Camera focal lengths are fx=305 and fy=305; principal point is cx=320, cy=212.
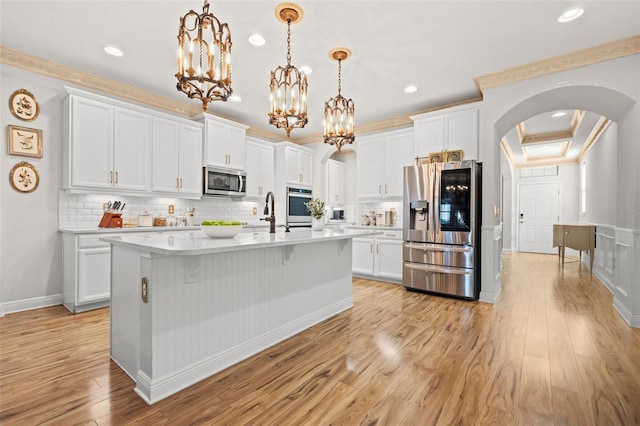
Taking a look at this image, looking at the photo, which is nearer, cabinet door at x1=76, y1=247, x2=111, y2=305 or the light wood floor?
the light wood floor

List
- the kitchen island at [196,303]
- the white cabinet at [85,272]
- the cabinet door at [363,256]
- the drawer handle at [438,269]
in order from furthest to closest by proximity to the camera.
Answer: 1. the cabinet door at [363,256]
2. the drawer handle at [438,269]
3. the white cabinet at [85,272]
4. the kitchen island at [196,303]

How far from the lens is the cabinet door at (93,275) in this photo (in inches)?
133

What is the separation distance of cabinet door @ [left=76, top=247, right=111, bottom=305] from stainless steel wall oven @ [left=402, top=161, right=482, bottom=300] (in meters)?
3.86

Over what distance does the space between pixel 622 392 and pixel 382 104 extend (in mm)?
4192

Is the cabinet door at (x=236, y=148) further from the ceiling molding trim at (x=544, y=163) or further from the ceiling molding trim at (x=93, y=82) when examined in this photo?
the ceiling molding trim at (x=544, y=163)

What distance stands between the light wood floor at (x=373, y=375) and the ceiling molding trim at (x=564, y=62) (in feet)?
9.05

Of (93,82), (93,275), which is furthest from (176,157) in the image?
(93,275)

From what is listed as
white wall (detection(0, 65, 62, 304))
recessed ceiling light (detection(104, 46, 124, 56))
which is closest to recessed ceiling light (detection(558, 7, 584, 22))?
Result: recessed ceiling light (detection(104, 46, 124, 56))

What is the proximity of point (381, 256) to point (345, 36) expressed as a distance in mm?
3311

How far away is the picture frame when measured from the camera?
3.40 meters

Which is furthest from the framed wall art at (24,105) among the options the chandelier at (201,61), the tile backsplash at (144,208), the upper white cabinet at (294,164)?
the upper white cabinet at (294,164)

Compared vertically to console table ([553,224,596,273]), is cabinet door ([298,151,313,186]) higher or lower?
Result: higher

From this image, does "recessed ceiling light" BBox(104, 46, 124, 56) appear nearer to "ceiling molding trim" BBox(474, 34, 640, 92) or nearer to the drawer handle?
"ceiling molding trim" BBox(474, 34, 640, 92)

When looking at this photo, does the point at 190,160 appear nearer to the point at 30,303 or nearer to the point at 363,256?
the point at 30,303
